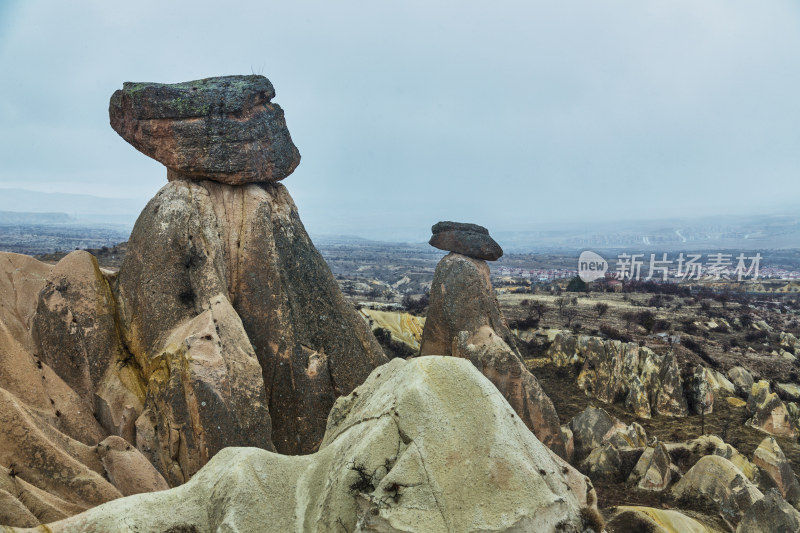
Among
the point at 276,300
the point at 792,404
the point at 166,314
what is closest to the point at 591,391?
the point at 792,404

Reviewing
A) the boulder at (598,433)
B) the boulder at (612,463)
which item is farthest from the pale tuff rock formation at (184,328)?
the boulder at (598,433)

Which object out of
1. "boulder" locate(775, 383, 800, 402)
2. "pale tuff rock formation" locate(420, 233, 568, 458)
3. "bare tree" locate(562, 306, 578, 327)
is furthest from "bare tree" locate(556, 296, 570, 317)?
"pale tuff rock formation" locate(420, 233, 568, 458)

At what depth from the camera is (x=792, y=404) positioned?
17.8m

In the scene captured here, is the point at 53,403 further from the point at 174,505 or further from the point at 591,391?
the point at 591,391

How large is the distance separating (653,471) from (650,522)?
417 cm

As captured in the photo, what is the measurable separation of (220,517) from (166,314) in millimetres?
5002

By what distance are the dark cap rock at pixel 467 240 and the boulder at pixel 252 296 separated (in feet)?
24.7

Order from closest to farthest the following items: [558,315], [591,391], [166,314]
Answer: [166,314], [591,391], [558,315]

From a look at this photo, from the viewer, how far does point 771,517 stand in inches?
338

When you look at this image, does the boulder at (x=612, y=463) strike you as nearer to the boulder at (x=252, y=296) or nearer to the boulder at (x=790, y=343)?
the boulder at (x=252, y=296)

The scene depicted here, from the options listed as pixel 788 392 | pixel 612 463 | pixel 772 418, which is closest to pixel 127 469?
pixel 612 463

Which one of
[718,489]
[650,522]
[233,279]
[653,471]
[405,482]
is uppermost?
[233,279]

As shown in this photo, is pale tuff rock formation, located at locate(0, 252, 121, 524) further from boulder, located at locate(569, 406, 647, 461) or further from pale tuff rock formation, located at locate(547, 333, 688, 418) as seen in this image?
pale tuff rock formation, located at locate(547, 333, 688, 418)

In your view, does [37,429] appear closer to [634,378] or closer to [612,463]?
[612,463]
